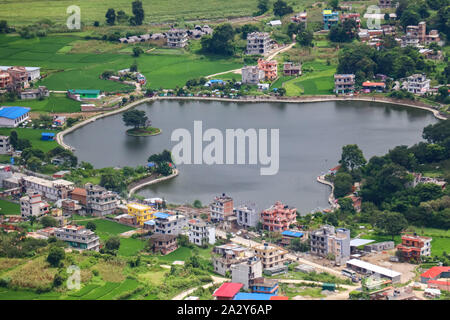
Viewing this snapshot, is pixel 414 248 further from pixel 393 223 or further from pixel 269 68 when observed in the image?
pixel 269 68

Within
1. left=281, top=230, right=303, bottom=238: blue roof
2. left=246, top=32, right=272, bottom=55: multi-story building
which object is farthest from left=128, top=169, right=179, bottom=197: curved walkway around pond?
left=246, top=32, right=272, bottom=55: multi-story building

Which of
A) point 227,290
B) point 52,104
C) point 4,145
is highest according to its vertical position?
point 52,104

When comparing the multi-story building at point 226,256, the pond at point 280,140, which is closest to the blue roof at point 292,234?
the multi-story building at point 226,256

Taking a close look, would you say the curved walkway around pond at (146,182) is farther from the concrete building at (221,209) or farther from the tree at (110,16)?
the tree at (110,16)

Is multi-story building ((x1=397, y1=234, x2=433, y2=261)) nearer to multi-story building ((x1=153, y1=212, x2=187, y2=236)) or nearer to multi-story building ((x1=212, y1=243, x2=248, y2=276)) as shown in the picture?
multi-story building ((x1=212, y1=243, x2=248, y2=276))

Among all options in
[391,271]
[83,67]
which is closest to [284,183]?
[391,271]

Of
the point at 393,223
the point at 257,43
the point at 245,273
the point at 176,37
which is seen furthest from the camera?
the point at 176,37

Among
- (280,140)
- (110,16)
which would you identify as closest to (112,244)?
(280,140)

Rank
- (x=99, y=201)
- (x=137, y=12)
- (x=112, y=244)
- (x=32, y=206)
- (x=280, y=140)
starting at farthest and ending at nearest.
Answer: (x=137, y=12), (x=280, y=140), (x=99, y=201), (x=32, y=206), (x=112, y=244)
